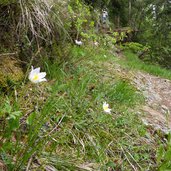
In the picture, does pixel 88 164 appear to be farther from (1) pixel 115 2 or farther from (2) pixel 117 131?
(1) pixel 115 2

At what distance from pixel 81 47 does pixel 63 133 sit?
7.31 ft

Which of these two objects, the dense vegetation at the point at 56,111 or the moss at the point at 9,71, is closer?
the dense vegetation at the point at 56,111

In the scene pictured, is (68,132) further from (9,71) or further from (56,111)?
(9,71)

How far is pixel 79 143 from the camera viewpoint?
156 centimetres

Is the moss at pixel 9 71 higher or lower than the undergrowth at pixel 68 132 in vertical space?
higher

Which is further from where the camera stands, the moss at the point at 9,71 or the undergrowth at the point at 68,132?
the moss at the point at 9,71

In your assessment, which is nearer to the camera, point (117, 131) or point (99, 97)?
point (117, 131)

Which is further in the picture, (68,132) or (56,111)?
(56,111)

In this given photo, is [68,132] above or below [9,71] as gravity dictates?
below

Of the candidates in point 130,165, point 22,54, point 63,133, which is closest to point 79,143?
point 63,133

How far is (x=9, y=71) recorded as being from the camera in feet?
5.84

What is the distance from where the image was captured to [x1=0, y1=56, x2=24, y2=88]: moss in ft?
5.49

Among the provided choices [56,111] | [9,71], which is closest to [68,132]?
[56,111]

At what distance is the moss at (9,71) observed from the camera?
5.49 ft
